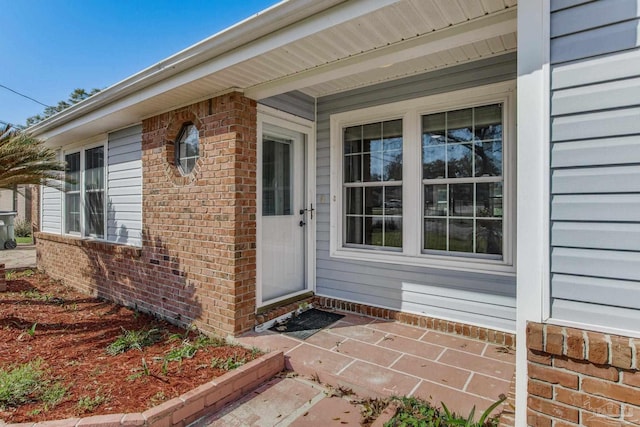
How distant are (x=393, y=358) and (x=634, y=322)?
1857 millimetres

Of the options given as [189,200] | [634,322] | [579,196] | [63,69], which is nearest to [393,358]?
[634,322]

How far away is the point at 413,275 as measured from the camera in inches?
150

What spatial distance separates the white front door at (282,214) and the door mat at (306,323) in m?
0.31

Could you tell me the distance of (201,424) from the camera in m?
2.33

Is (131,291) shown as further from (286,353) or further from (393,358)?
(393,358)

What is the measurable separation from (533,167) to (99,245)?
5.84 metres

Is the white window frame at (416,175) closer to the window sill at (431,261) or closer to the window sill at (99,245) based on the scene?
the window sill at (431,261)

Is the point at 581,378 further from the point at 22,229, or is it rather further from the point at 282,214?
the point at 22,229

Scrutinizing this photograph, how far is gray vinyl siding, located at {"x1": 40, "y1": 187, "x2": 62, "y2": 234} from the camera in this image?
6833 mm

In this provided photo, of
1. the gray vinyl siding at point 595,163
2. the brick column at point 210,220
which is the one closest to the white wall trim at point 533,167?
the gray vinyl siding at point 595,163

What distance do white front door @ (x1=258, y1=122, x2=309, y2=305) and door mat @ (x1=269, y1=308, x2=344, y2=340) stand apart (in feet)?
1.03

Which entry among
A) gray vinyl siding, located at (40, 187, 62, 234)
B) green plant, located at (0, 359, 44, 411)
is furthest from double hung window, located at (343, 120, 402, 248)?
gray vinyl siding, located at (40, 187, 62, 234)

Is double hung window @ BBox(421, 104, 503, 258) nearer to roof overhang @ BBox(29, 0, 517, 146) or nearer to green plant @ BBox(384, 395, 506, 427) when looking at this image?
roof overhang @ BBox(29, 0, 517, 146)

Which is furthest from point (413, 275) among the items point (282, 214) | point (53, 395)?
point (53, 395)
